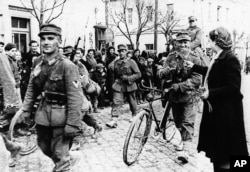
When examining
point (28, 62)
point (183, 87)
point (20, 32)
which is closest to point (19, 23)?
point (20, 32)

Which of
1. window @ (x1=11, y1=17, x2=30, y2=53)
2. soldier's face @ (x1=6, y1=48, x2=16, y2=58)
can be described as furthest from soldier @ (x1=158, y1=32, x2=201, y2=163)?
window @ (x1=11, y1=17, x2=30, y2=53)

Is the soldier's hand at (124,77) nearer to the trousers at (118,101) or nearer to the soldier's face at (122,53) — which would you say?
the trousers at (118,101)

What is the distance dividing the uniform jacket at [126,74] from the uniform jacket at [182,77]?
8.52 feet

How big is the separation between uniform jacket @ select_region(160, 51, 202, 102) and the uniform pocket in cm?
222

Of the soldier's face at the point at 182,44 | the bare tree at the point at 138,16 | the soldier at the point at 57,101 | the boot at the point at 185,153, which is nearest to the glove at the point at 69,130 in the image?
the soldier at the point at 57,101

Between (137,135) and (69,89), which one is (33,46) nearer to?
(137,135)

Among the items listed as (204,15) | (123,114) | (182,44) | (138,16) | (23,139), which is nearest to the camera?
(182,44)

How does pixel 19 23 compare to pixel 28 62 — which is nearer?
pixel 28 62

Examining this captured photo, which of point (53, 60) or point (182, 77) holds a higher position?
point (53, 60)

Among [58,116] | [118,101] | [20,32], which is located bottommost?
[118,101]

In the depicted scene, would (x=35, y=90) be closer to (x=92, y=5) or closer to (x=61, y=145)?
(x=61, y=145)

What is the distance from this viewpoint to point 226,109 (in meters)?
3.90

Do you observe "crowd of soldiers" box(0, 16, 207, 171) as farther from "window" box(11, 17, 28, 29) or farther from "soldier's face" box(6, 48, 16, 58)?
"window" box(11, 17, 28, 29)

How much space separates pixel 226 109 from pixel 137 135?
2.17m
